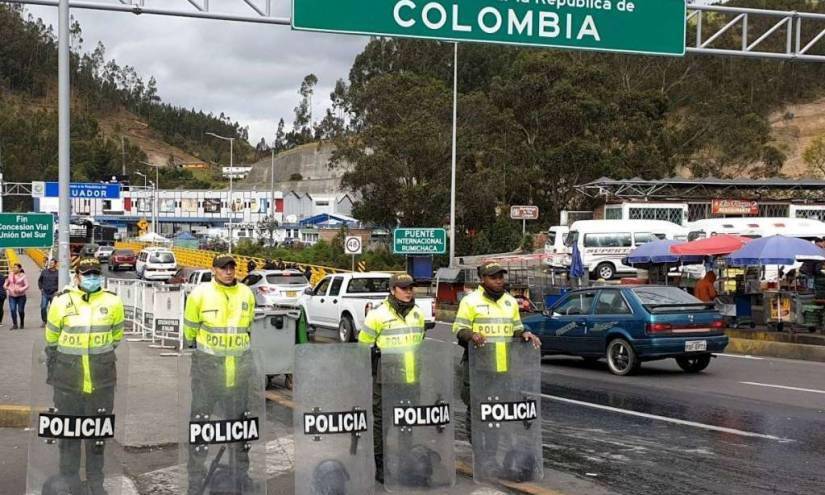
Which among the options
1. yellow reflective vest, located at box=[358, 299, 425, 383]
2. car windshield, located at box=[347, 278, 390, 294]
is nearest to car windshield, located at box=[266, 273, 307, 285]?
car windshield, located at box=[347, 278, 390, 294]

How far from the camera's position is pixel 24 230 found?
1677 cm

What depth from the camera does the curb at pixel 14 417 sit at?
1025 centimetres

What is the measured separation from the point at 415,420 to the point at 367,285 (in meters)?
13.6

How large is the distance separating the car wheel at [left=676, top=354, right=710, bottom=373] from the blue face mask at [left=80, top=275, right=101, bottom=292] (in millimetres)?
10943

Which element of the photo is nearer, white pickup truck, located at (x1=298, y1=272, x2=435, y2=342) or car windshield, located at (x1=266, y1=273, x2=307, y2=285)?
white pickup truck, located at (x1=298, y1=272, x2=435, y2=342)

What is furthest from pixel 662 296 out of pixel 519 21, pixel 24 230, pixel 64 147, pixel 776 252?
pixel 24 230

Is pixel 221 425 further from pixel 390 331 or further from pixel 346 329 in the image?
pixel 346 329

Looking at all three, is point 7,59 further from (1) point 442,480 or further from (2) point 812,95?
(1) point 442,480

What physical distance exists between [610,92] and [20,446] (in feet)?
191

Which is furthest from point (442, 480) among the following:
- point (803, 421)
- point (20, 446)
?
point (803, 421)

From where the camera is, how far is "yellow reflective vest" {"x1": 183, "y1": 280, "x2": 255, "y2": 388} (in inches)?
275

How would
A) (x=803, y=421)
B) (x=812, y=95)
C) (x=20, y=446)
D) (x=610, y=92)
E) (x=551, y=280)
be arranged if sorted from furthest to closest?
(x=812, y=95) → (x=610, y=92) → (x=551, y=280) → (x=803, y=421) → (x=20, y=446)

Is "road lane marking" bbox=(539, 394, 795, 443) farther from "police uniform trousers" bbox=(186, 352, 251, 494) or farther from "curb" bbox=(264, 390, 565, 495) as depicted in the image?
"police uniform trousers" bbox=(186, 352, 251, 494)

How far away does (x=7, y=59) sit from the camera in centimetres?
19800
